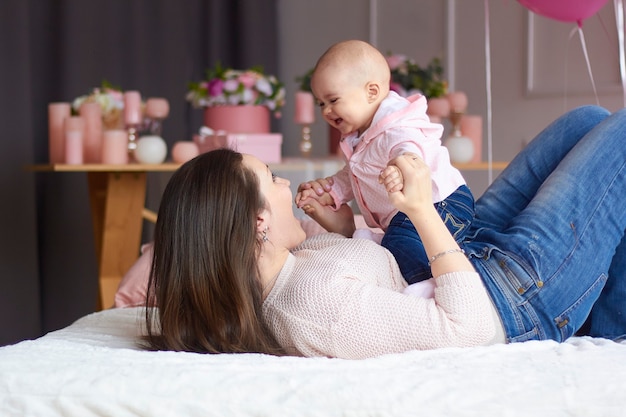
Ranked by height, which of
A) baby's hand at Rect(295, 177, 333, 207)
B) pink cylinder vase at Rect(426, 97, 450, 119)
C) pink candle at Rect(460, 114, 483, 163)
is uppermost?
pink cylinder vase at Rect(426, 97, 450, 119)

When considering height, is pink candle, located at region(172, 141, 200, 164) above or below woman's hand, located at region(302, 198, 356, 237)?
above

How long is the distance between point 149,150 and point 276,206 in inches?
70.0

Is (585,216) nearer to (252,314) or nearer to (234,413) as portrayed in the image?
(252,314)

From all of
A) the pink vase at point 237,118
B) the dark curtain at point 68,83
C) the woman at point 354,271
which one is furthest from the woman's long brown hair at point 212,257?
the dark curtain at point 68,83

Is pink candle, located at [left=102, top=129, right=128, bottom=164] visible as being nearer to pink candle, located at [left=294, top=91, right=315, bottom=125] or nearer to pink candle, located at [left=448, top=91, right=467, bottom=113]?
pink candle, located at [left=294, top=91, right=315, bottom=125]

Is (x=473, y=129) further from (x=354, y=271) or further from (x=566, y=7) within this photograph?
(x=354, y=271)

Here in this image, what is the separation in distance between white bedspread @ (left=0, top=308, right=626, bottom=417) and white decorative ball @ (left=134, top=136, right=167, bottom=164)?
1.85m

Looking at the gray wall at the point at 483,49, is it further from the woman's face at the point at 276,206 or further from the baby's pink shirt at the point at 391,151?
the woman's face at the point at 276,206

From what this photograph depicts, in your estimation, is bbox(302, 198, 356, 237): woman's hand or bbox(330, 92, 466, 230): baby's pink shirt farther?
bbox(302, 198, 356, 237): woman's hand

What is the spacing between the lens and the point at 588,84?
141 inches

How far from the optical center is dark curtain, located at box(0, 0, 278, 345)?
3564 millimetres

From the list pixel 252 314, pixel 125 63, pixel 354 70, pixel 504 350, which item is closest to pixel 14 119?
pixel 125 63

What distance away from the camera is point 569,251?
1.51 meters

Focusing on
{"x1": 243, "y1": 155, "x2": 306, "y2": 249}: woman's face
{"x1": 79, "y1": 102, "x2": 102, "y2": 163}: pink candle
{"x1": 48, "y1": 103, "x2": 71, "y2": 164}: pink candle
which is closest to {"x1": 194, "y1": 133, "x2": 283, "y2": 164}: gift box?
{"x1": 79, "y1": 102, "x2": 102, "y2": 163}: pink candle
